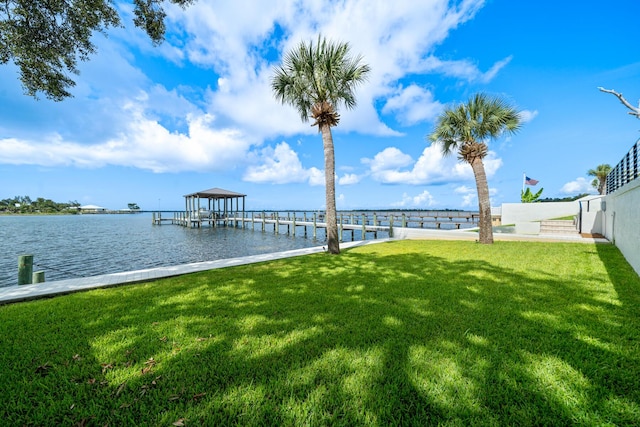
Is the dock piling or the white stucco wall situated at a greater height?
the white stucco wall

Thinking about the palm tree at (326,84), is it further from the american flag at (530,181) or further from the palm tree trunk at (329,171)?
the american flag at (530,181)

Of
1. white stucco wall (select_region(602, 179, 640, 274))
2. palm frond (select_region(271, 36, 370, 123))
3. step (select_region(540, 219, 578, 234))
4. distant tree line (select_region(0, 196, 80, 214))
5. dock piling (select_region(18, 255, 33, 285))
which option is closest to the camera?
white stucco wall (select_region(602, 179, 640, 274))

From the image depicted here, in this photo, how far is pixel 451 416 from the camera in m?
1.98

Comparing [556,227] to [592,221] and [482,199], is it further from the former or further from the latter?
[482,199]

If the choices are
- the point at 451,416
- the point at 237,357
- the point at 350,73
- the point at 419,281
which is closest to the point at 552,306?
the point at 419,281

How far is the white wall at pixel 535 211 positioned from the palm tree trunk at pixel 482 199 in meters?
13.8

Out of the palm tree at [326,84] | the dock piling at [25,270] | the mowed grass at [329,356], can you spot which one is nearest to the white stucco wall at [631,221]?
the mowed grass at [329,356]

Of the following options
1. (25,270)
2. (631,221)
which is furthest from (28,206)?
(631,221)

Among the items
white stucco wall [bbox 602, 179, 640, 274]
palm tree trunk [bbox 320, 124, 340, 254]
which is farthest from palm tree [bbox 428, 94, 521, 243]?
palm tree trunk [bbox 320, 124, 340, 254]

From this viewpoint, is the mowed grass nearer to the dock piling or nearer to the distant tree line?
the dock piling

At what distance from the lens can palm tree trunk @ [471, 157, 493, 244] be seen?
11914 mm

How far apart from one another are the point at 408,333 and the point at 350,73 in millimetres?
9758

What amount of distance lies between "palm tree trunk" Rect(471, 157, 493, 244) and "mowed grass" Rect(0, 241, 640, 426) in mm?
6924

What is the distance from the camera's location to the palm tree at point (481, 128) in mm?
11852
